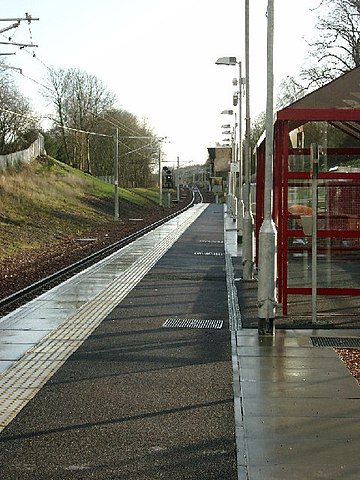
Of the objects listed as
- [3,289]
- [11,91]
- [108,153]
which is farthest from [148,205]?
[3,289]

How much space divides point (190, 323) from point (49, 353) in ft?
10.4

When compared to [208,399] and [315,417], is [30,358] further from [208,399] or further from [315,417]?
[315,417]

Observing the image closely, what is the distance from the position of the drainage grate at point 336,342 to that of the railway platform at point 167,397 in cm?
12

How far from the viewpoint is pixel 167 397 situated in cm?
876

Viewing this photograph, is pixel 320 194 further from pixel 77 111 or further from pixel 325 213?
pixel 77 111

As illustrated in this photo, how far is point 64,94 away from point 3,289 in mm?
66121

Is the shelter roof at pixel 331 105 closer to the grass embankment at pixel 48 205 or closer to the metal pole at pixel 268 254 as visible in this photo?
the metal pole at pixel 268 254

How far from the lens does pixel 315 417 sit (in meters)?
7.79

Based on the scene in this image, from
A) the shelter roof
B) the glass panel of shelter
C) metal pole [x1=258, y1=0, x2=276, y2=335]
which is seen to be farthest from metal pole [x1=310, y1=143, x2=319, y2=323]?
the shelter roof

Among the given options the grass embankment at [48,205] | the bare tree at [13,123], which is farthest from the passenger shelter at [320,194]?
the bare tree at [13,123]

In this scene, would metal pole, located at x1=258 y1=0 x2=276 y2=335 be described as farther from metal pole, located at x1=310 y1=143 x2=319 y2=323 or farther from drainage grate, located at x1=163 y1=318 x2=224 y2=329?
drainage grate, located at x1=163 y1=318 x2=224 y2=329

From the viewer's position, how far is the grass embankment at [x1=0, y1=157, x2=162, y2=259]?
35.4 meters

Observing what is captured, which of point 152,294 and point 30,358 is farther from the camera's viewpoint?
point 152,294

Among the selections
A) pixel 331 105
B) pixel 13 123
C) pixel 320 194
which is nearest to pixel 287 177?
pixel 320 194
